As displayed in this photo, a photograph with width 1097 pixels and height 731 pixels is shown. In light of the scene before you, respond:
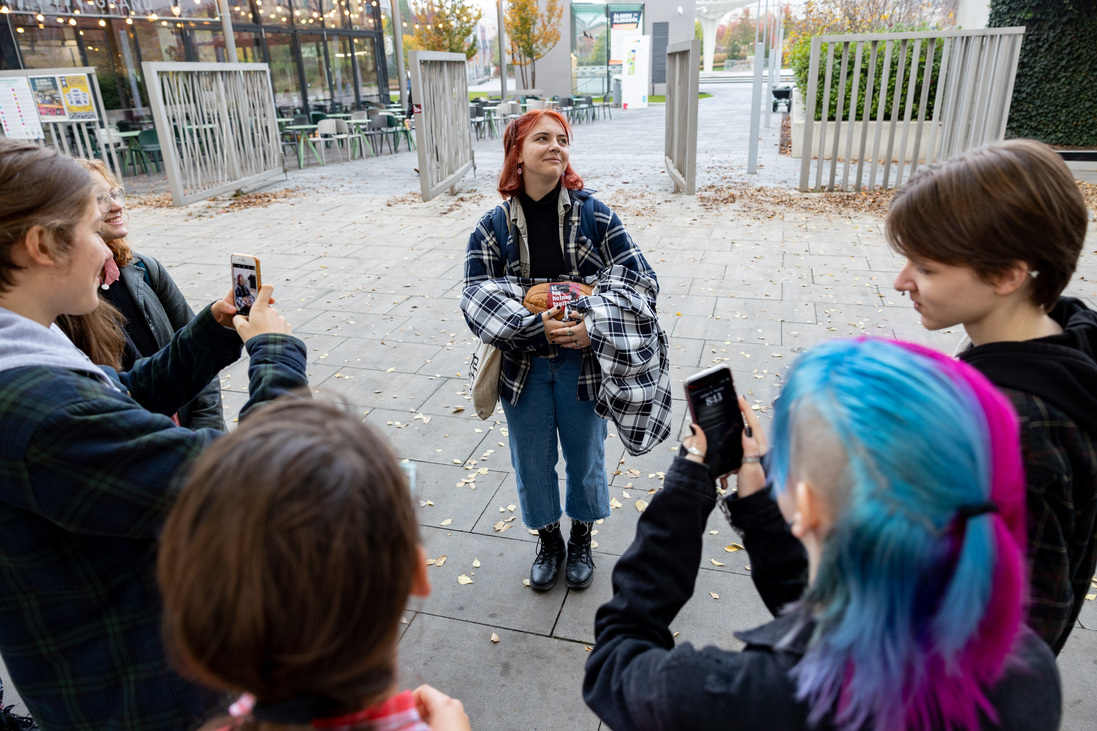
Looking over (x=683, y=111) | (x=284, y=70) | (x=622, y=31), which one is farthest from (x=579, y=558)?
(x=622, y=31)

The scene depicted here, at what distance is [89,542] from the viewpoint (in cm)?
137

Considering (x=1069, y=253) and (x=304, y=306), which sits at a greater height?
(x=1069, y=253)

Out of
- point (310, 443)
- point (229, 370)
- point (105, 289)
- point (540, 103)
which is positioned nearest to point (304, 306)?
point (229, 370)

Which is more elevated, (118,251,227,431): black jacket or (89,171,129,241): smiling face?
(89,171,129,241): smiling face

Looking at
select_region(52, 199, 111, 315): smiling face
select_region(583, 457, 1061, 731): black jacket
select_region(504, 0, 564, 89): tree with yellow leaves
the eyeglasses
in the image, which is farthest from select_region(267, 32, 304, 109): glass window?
select_region(583, 457, 1061, 731): black jacket

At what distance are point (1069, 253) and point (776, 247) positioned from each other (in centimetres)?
689

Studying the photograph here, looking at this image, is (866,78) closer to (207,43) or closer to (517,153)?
(517,153)

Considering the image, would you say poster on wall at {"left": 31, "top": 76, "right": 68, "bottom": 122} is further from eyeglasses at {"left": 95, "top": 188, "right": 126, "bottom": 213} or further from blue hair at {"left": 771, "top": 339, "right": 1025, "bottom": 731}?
blue hair at {"left": 771, "top": 339, "right": 1025, "bottom": 731}

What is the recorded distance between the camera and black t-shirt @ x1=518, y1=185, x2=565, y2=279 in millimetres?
2674

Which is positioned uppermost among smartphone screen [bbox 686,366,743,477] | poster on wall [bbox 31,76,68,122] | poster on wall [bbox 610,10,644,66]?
poster on wall [bbox 610,10,644,66]

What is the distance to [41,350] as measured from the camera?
132cm

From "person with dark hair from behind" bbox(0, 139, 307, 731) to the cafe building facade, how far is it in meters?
16.3

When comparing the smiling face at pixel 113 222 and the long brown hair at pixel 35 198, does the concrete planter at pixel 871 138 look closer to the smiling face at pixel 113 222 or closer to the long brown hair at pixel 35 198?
the smiling face at pixel 113 222

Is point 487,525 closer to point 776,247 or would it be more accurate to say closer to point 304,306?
point 304,306
